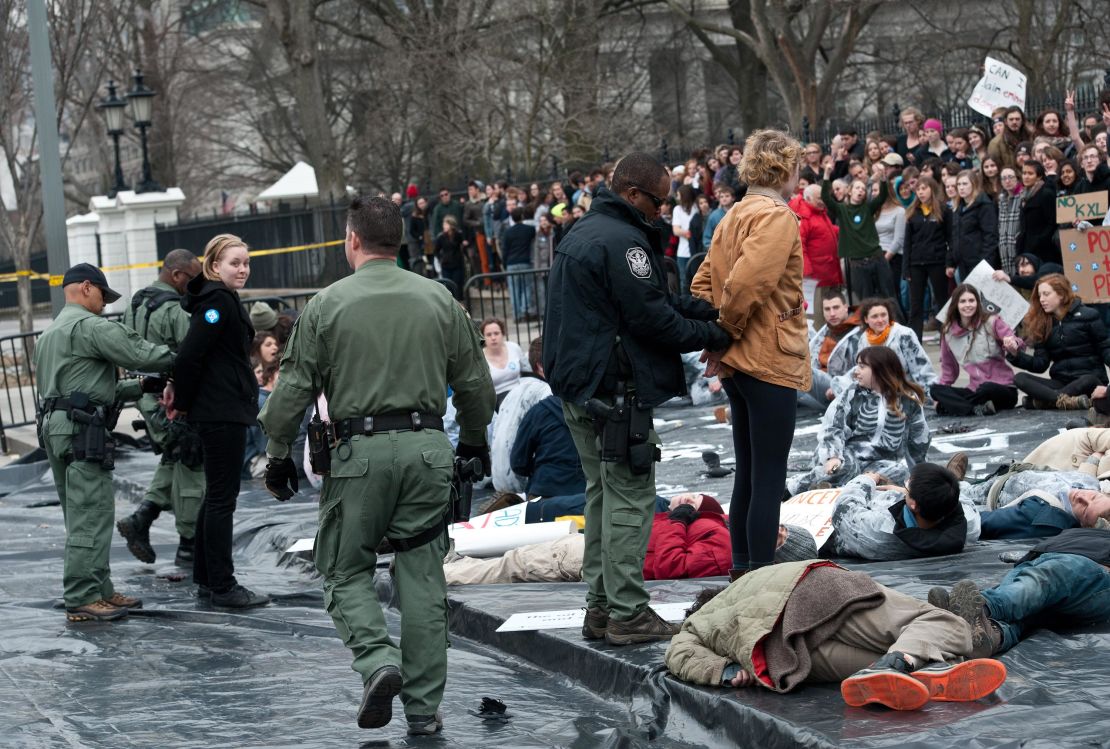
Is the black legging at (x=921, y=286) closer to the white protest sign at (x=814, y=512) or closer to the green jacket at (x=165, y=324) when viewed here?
the white protest sign at (x=814, y=512)

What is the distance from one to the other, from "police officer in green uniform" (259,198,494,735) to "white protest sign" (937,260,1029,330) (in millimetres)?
7639

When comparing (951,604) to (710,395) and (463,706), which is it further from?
(710,395)

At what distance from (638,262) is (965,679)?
78.6 inches

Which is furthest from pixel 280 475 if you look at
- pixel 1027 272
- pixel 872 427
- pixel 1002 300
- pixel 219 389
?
pixel 1027 272

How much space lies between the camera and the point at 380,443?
18.2 ft

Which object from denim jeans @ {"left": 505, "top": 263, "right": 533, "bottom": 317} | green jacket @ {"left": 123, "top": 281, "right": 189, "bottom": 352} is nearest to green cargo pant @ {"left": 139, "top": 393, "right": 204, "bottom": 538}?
green jacket @ {"left": 123, "top": 281, "right": 189, "bottom": 352}

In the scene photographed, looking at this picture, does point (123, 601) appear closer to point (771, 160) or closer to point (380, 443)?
point (380, 443)

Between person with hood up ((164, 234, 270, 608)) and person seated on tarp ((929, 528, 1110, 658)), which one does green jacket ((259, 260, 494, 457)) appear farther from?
person with hood up ((164, 234, 270, 608))

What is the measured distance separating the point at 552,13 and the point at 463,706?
2702cm

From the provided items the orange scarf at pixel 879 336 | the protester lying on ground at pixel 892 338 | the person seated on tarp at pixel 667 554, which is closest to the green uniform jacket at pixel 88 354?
the person seated on tarp at pixel 667 554

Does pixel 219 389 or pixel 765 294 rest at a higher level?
pixel 765 294

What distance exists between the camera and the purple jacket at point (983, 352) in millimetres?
12094

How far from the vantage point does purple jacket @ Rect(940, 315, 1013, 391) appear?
1209 cm

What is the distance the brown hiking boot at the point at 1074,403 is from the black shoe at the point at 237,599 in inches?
244
